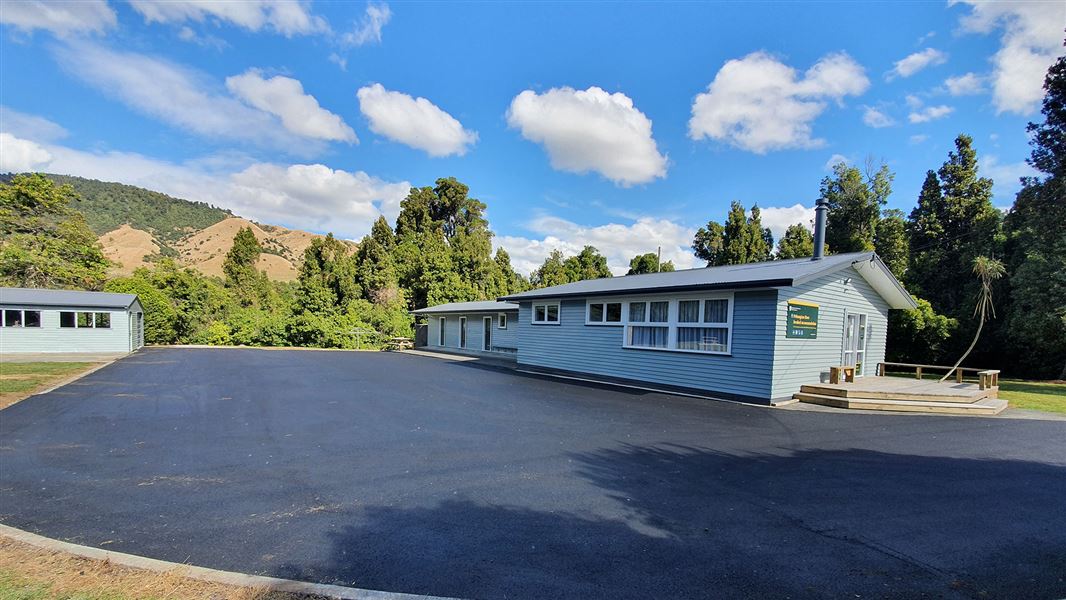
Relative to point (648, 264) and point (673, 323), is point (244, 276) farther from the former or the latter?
point (673, 323)

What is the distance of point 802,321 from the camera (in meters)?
11.2

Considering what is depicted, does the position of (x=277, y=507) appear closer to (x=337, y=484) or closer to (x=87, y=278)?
(x=337, y=484)

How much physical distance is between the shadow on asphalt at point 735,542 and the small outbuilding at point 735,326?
536 centimetres

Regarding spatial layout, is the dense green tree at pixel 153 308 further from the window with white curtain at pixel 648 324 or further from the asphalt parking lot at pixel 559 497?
the window with white curtain at pixel 648 324

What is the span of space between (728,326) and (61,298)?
3032 centimetres

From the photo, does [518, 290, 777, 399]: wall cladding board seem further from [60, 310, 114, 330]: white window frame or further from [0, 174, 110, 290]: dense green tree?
[0, 174, 110, 290]: dense green tree

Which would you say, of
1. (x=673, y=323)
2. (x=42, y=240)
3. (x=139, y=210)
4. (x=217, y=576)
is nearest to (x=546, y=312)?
(x=673, y=323)

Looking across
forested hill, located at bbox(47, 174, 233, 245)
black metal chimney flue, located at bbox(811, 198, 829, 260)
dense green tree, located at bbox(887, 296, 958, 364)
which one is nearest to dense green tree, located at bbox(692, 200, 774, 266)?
dense green tree, located at bbox(887, 296, 958, 364)

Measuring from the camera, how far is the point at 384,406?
9.70 meters

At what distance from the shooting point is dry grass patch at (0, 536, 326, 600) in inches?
109

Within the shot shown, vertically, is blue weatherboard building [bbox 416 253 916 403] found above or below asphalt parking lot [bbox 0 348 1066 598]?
above

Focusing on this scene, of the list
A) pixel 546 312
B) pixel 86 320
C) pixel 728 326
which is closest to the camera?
pixel 728 326

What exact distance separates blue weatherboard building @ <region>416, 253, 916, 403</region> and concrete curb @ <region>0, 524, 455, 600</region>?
990 centimetres

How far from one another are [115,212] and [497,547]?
106 m
